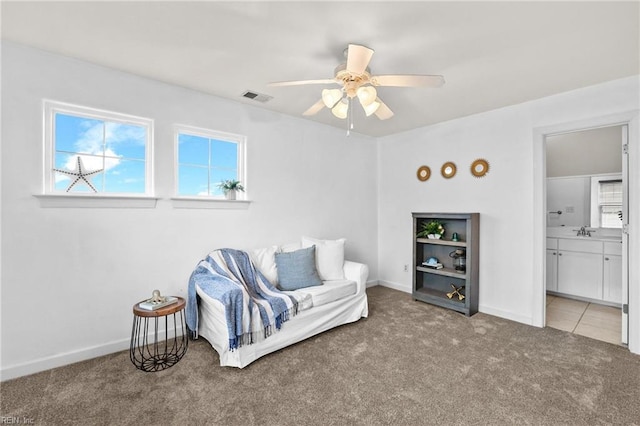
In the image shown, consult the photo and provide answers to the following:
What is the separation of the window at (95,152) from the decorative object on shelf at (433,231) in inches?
131

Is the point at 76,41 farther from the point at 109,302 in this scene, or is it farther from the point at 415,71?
the point at 415,71

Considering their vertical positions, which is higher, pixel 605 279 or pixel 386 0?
pixel 386 0

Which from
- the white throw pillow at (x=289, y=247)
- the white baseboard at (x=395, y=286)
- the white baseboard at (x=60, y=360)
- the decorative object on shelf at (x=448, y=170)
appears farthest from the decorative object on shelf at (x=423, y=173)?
the white baseboard at (x=60, y=360)

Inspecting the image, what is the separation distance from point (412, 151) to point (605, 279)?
2.96 m

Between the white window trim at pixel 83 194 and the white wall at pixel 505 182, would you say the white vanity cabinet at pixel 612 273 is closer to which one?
the white wall at pixel 505 182

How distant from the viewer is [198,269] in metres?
2.74

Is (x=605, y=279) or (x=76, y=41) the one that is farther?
(x=605, y=279)

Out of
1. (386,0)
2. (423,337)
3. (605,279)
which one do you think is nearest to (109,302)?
(423,337)

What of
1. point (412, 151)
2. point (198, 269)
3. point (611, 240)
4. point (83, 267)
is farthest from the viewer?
point (412, 151)

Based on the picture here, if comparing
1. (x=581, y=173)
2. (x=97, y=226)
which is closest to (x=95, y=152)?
(x=97, y=226)

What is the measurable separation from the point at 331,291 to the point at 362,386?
39.5 inches

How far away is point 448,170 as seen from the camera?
395 centimetres

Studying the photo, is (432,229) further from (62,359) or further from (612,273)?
(62,359)

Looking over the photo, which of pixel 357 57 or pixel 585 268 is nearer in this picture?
pixel 357 57
